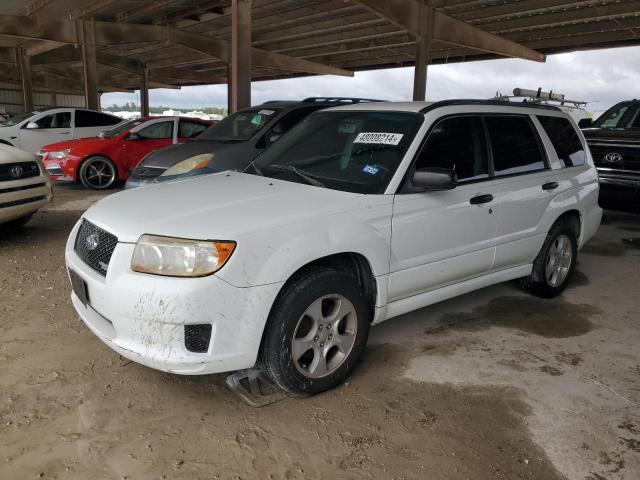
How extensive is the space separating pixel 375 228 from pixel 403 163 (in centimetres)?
50

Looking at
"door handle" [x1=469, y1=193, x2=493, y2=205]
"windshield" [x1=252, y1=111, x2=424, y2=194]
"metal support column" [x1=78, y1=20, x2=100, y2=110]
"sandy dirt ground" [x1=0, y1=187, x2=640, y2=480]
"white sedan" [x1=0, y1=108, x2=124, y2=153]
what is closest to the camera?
"sandy dirt ground" [x1=0, y1=187, x2=640, y2=480]

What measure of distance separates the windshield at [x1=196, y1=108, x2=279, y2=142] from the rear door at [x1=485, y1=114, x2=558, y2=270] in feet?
11.9

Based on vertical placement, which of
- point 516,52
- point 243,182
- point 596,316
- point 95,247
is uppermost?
point 516,52

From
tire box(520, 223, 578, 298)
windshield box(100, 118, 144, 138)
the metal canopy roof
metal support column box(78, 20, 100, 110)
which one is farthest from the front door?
metal support column box(78, 20, 100, 110)

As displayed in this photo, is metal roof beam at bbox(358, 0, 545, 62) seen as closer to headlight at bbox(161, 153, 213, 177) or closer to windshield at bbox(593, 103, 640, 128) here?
windshield at bbox(593, 103, 640, 128)

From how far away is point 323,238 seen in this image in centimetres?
272

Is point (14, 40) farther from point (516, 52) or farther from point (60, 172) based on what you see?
point (516, 52)

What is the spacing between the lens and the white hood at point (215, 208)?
2564 millimetres

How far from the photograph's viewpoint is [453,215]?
133 inches

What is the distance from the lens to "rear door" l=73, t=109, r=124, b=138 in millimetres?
12531

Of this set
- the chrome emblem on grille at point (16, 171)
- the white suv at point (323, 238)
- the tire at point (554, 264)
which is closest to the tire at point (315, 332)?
the white suv at point (323, 238)

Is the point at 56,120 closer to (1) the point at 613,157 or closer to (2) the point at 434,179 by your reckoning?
(1) the point at 613,157

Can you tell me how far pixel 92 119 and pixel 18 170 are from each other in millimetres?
7748

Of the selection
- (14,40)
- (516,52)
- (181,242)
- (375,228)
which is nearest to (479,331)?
(375,228)
